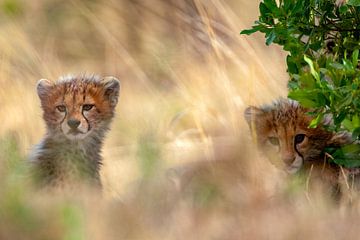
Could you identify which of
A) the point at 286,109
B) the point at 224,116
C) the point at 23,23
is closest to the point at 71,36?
the point at 23,23

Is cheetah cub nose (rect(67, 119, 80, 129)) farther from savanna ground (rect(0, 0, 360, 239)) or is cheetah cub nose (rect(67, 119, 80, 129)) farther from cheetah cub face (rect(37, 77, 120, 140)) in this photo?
savanna ground (rect(0, 0, 360, 239))

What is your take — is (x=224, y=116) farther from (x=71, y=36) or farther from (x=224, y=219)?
(x=71, y=36)

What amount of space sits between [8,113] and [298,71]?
1915 millimetres

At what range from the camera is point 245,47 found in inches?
235

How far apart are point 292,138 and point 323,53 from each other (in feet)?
1.39

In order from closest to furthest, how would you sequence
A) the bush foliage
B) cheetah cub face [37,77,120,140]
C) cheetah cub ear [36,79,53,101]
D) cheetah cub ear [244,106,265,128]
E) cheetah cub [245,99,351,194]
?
the bush foliage < cheetah cub [245,99,351,194] < cheetah cub ear [244,106,265,128] < cheetah cub face [37,77,120,140] < cheetah cub ear [36,79,53,101]

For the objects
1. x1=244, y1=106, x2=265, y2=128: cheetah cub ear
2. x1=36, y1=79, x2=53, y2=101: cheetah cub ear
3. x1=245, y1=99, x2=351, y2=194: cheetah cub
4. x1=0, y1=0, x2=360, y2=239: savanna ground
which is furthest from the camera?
x1=36, y1=79, x2=53, y2=101: cheetah cub ear

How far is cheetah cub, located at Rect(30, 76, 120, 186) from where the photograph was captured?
188 inches

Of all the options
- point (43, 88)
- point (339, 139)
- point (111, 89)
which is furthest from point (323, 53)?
point (43, 88)

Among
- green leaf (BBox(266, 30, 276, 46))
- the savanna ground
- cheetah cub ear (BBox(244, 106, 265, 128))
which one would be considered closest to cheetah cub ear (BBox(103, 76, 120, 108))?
the savanna ground

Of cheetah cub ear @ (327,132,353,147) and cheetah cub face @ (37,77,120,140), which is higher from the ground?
cheetah cub face @ (37,77,120,140)

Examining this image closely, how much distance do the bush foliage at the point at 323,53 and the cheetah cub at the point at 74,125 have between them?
0.90m

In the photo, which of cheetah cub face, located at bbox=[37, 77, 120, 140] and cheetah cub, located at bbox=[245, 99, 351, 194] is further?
cheetah cub face, located at bbox=[37, 77, 120, 140]

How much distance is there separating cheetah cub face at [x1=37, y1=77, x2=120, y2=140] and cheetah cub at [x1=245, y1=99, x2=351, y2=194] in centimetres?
73
